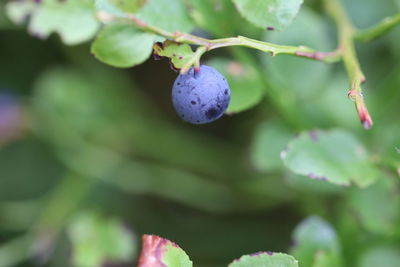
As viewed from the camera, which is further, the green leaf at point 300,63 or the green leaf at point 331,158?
the green leaf at point 300,63

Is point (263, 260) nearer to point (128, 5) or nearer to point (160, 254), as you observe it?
point (160, 254)

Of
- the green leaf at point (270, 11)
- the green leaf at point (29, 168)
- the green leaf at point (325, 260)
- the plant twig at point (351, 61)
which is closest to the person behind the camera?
the plant twig at point (351, 61)

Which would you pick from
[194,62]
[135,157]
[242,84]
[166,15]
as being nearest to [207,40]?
[194,62]

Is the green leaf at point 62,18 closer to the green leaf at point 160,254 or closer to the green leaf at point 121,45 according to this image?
the green leaf at point 121,45

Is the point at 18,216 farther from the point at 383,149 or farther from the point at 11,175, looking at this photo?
the point at 383,149

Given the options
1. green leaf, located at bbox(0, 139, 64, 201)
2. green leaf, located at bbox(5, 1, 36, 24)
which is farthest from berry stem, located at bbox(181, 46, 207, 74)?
green leaf, located at bbox(0, 139, 64, 201)

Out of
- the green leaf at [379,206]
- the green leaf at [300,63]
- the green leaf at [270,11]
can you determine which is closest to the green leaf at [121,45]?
the green leaf at [270,11]

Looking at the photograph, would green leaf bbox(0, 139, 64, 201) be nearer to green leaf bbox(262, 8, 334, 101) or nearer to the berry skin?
green leaf bbox(262, 8, 334, 101)

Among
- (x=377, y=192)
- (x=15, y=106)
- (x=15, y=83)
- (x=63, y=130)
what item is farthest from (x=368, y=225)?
(x=15, y=83)
